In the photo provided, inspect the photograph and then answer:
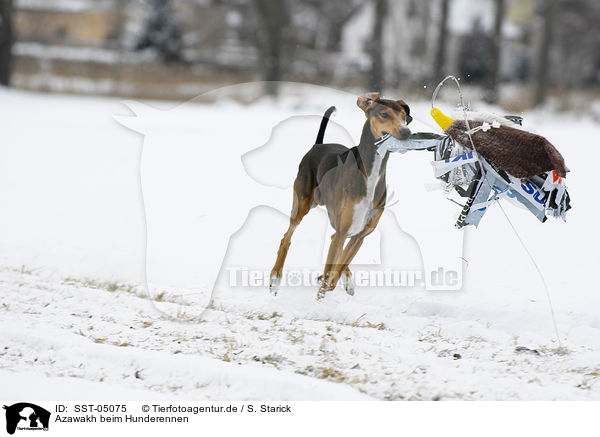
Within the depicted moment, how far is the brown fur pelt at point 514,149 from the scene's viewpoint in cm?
356

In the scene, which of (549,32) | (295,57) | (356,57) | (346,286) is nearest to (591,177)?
(346,286)

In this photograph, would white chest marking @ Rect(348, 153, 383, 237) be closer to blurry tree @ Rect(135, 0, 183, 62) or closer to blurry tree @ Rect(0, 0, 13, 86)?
blurry tree @ Rect(0, 0, 13, 86)

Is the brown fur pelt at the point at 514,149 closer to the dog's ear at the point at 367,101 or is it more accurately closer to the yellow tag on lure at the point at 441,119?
the yellow tag on lure at the point at 441,119

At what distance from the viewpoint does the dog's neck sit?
12.3 feet

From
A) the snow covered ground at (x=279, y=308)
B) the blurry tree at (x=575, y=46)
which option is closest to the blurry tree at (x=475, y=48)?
the blurry tree at (x=575, y=46)

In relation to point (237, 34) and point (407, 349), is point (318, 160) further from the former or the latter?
point (237, 34)

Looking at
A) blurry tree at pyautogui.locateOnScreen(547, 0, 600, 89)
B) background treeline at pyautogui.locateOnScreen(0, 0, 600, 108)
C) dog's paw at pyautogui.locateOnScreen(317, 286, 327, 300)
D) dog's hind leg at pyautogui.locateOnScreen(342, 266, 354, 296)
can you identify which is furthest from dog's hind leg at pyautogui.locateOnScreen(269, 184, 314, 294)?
blurry tree at pyautogui.locateOnScreen(547, 0, 600, 89)

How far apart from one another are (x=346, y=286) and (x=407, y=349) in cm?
59

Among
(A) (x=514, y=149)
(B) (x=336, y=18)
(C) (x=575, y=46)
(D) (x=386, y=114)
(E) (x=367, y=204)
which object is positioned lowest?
(E) (x=367, y=204)

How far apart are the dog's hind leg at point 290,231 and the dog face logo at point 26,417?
1565mm

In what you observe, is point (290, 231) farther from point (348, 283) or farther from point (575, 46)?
point (575, 46)

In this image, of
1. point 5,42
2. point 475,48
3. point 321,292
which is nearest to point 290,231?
point 321,292

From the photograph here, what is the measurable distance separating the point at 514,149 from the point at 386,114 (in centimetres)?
73

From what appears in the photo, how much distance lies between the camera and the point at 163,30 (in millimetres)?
34375
